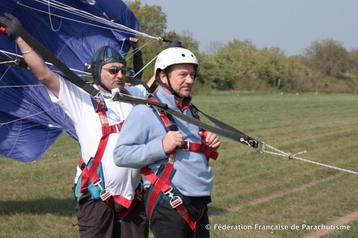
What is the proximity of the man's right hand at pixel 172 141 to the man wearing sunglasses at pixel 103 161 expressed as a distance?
1.99ft

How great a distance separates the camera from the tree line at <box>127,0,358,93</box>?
2603 inches

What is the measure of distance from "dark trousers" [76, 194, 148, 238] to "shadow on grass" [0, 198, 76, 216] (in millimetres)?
3611

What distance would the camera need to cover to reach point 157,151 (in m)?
3.45

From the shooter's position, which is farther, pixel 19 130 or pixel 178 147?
pixel 19 130

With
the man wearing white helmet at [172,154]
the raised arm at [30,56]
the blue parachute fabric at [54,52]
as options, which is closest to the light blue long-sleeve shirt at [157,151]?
the man wearing white helmet at [172,154]

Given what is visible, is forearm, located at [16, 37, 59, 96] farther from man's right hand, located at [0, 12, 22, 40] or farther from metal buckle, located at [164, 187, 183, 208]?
metal buckle, located at [164, 187, 183, 208]

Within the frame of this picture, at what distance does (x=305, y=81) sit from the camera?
87.5 m

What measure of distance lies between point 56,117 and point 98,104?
2689 millimetres

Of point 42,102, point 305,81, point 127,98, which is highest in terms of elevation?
point 127,98

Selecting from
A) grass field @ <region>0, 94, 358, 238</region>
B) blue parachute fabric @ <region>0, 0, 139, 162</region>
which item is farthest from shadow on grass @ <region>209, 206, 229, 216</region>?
blue parachute fabric @ <region>0, 0, 139, 162</region>

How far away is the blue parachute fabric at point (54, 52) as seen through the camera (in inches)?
246

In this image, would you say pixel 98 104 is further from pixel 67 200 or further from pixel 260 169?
pixel 260 169

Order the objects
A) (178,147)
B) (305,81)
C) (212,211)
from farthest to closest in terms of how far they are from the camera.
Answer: (305,81), (212,211), (178,147)

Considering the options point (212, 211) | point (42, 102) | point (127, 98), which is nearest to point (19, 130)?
point (42, 102)
